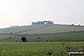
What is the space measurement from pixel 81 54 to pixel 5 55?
45.0 ft

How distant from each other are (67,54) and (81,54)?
8.46 ft

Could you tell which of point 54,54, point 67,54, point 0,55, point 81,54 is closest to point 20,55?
point 0,55

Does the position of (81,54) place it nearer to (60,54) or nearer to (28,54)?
(60,54)

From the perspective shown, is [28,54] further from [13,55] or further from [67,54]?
[67,54]

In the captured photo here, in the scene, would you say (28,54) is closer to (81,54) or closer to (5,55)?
(5,55)

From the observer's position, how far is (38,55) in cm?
3112

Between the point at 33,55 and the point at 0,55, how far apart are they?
232 inches

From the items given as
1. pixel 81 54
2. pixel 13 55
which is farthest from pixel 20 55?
pixel 81 54

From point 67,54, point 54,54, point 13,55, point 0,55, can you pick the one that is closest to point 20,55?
point 13,55

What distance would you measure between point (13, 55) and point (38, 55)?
4465 mm

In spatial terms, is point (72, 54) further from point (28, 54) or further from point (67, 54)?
point (28, 54)

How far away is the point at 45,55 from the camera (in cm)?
3081

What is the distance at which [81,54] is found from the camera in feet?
102

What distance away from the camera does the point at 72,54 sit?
102ft
